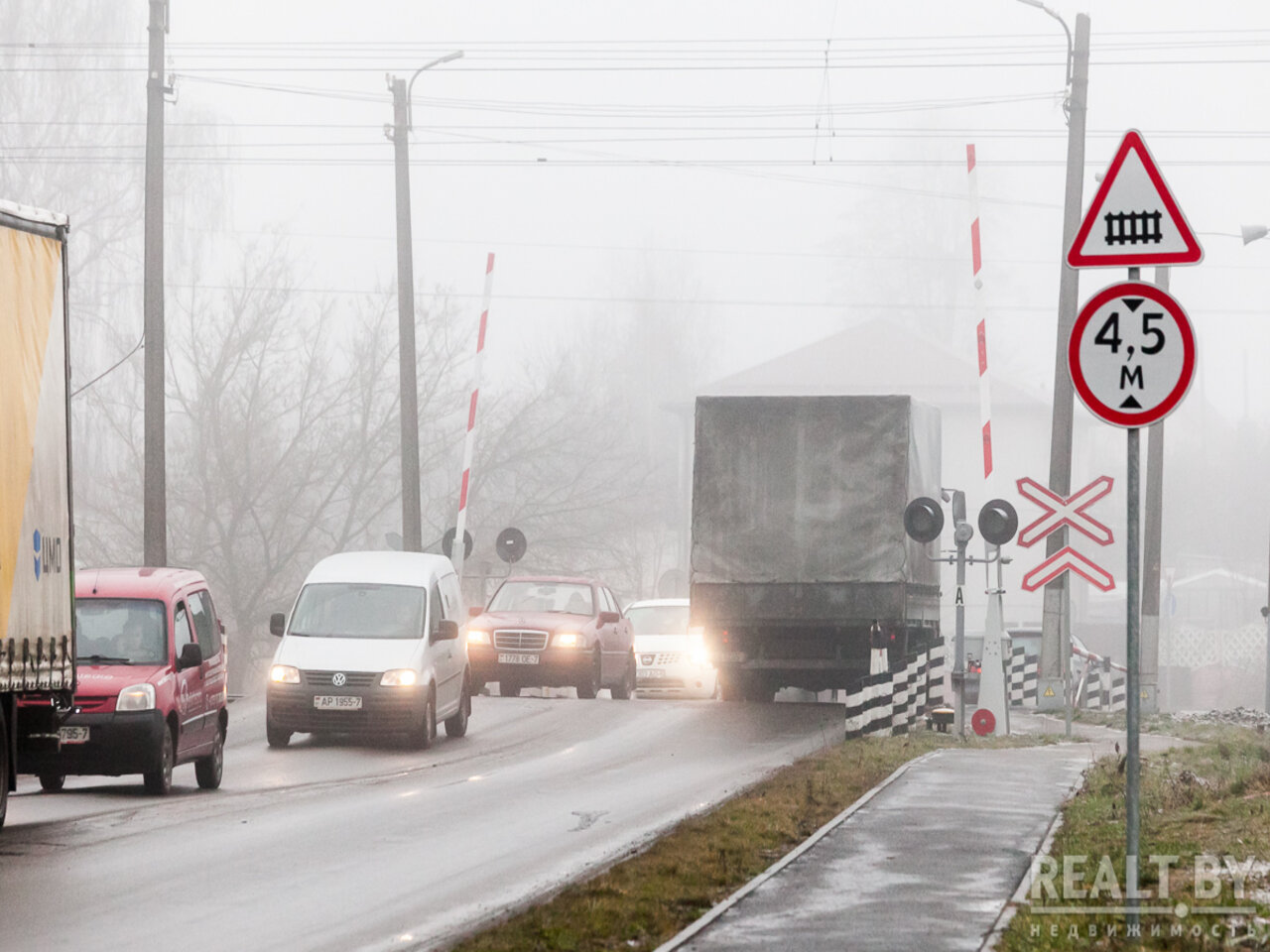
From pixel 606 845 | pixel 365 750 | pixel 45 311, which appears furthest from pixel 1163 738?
pixel 45 311

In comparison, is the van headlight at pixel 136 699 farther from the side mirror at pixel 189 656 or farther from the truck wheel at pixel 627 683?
the truck wheel at pixel 627 683

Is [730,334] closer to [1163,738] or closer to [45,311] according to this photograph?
[1163,738]

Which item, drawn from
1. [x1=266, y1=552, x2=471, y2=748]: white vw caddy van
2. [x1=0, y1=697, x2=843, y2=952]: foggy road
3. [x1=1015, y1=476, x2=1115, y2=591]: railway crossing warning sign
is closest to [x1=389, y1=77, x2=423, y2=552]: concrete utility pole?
[x1=266, y1=552, x2=471, y2=748]: white vw caddy van

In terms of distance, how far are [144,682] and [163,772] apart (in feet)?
2.36

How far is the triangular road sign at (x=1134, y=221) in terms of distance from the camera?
7.96m

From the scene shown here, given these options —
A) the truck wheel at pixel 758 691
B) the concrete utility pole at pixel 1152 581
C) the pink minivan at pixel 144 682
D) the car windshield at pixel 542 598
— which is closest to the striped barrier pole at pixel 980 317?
the truck wheel at pixel 758 691

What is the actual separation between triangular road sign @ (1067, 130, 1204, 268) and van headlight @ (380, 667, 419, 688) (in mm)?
12800

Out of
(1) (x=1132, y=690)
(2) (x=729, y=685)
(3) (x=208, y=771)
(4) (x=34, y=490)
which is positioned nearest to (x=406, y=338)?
(2) (x=729, y=685)

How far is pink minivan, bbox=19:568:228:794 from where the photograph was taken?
14.9 m

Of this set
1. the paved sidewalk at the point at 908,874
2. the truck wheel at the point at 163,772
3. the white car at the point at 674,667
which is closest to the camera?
the paved sidewalk at the point at 908,874

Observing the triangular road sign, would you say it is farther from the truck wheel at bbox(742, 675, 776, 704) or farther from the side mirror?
the truck wheel at bbox(742, 675, 776, 704)

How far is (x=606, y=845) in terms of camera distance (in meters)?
12.2

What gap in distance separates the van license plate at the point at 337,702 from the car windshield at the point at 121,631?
410cm

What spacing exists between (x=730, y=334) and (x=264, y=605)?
266 ft
